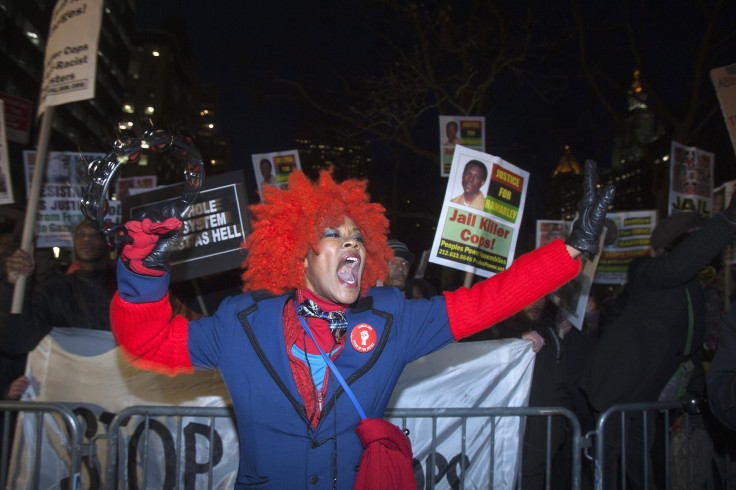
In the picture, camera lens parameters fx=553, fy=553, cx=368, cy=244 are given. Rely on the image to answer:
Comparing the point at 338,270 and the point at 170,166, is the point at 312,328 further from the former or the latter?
the point at 170,166

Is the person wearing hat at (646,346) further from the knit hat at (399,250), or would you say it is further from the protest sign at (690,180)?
the protest sign at (690,180)

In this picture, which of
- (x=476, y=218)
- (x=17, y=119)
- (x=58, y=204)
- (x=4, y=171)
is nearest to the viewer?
(x=4, y=171)

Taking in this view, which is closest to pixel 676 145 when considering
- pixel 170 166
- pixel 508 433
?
pixel 508 433

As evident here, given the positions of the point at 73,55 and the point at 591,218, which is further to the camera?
the point at 73,55

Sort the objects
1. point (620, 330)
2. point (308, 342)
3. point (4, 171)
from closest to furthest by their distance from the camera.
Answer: point (308, 342)
point (620, 330)
point (4, 171)

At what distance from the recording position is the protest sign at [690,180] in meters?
6.96

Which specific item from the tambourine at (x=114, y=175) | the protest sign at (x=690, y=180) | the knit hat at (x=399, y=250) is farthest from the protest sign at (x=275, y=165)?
the tambourine at (x=114, y=175)

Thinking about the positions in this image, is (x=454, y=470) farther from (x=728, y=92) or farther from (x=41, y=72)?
(x=41, y=72)

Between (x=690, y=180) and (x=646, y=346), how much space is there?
439 centimetres

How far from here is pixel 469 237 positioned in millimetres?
4812

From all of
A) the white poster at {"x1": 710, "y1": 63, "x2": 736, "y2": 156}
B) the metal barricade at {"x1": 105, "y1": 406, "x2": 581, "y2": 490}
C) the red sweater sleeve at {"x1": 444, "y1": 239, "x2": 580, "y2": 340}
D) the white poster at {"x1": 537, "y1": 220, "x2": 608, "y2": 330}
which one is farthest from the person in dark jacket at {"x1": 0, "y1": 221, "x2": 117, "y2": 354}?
the white poster at {"x1": 710, "y1": 63, "x2": 736, "y2": 156}

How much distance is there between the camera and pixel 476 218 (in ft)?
15.9

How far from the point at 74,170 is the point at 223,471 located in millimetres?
3843

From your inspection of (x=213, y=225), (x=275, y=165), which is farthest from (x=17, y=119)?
(x=275, y=165)
